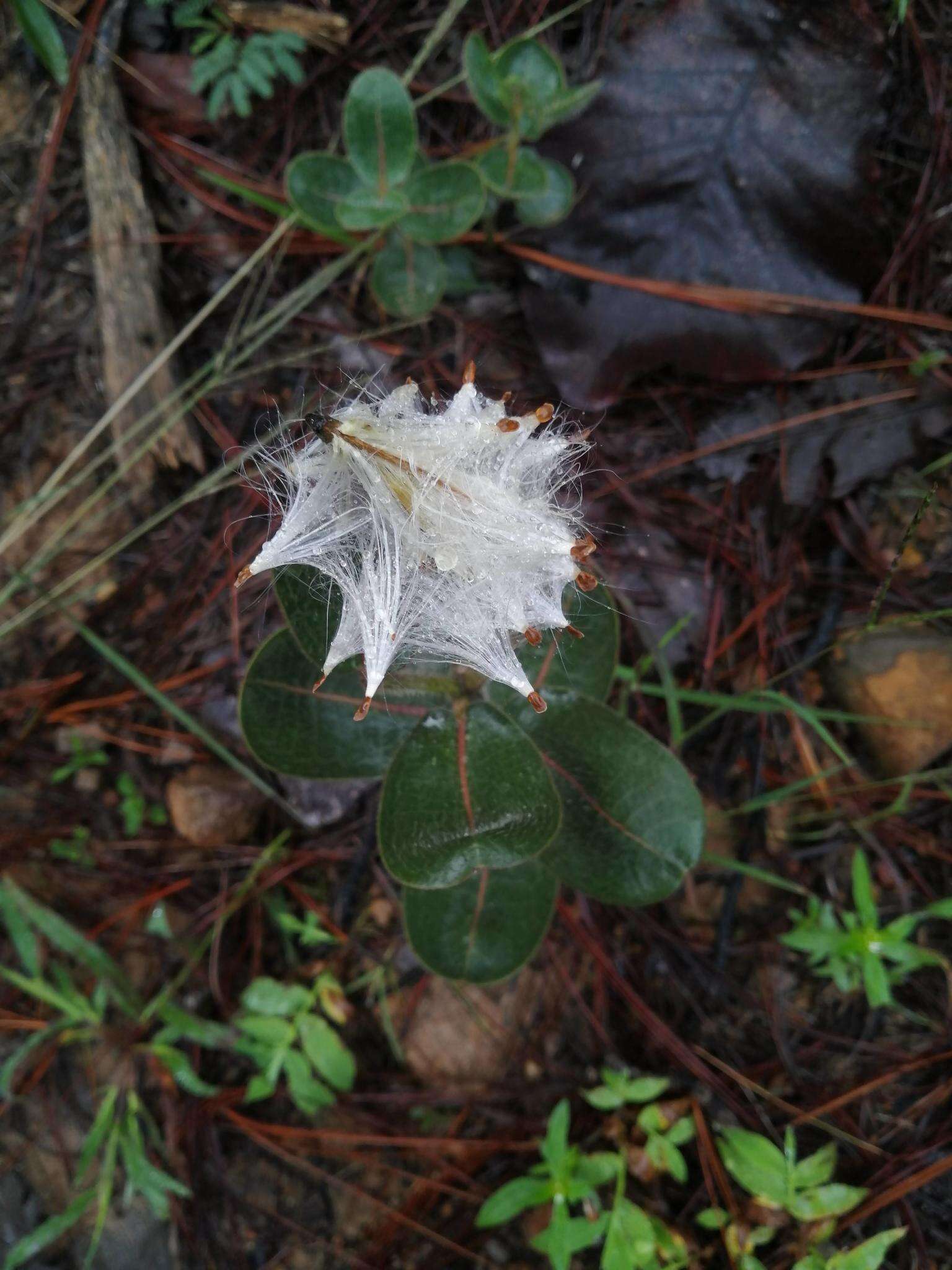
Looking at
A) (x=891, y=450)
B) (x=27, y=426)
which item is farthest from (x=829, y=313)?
(x=27, y=426)

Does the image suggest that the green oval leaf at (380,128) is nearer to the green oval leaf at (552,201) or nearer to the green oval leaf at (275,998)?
the green oval leaf at (552,201)

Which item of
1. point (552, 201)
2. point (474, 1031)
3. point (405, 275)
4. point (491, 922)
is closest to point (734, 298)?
point (552, 201)

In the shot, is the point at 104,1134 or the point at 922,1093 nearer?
the point at 922,1093

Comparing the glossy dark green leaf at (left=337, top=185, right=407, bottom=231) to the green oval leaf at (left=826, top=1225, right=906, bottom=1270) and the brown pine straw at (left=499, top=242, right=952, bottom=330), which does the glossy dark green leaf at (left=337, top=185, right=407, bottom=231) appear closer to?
the brown pine straw at (left=499, top=242, right=952, bottom=330)

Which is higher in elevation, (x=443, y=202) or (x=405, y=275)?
(x=443, y=202)

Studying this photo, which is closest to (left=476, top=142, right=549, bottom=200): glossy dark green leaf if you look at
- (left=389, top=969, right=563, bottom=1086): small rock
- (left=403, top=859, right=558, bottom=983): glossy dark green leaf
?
(left=403, top=859, right=558, bottom=983): glossy dark green leaf

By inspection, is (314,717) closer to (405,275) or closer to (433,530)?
(433,530)

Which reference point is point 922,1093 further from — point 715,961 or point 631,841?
point 631,841
